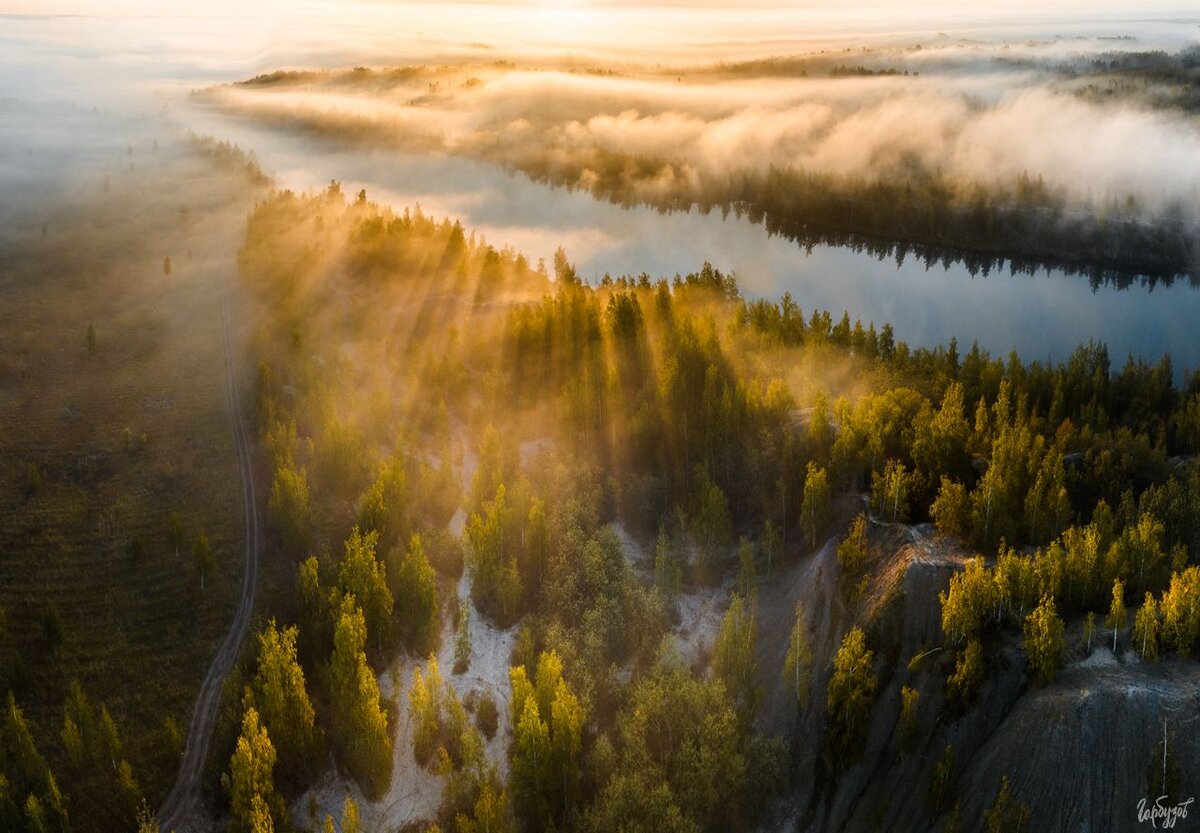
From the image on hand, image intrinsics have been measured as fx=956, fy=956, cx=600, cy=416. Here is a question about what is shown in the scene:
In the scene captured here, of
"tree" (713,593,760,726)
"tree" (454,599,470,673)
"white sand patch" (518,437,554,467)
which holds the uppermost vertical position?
"white sand patch" (518,437,554,467)

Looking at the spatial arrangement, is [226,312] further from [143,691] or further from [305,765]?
[305,765]

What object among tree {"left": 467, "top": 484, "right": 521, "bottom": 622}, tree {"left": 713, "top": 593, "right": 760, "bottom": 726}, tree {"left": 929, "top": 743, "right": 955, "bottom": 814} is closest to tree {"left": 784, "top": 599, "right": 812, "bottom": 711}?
tree {"left": 713, "top": 593, "right": 760, "bottom": 726}

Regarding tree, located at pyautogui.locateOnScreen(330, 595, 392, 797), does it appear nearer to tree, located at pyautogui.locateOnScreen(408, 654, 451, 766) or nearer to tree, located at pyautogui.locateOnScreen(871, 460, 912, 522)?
tree, located at pyautogui.locateOnScreen(408, 654, 451, 766)

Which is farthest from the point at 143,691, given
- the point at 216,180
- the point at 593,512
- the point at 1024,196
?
the point at 1024,196

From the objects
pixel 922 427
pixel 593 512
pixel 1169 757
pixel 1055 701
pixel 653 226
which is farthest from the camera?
pixel 653 226

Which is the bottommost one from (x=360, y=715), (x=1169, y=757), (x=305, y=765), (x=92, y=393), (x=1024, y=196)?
(x=305, y=765)

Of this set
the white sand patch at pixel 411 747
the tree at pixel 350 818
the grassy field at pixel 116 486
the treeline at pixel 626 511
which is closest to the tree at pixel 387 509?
the treeline at pixel 626 511

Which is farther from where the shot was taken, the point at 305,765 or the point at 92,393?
the point at 92,393

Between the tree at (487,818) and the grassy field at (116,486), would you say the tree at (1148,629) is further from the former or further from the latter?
the grassy field at (116,486)

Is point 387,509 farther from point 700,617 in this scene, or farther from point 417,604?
point 700,617
